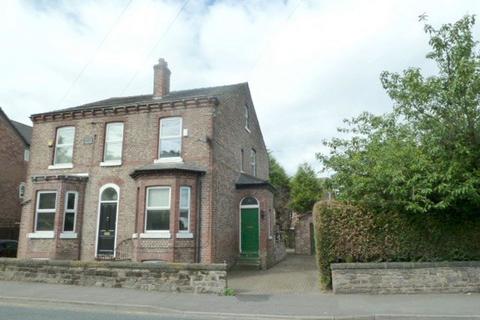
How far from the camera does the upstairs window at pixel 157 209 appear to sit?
16.4 m

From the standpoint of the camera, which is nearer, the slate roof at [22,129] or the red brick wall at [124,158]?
the red brick wall at [124,158]

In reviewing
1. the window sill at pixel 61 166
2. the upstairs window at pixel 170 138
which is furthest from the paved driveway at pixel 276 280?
the window sill at pixel 61 166

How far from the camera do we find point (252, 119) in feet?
80.2

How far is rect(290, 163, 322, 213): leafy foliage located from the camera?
3344 centimetres

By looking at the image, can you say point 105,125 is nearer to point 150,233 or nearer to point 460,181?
point 150,233

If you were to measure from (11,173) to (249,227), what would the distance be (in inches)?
695

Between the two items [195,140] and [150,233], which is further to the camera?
[195,140]

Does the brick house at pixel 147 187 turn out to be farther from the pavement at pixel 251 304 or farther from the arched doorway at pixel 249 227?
the pavement at pixel 251 304

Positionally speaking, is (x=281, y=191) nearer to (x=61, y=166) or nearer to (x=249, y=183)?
(x=249, y=183)

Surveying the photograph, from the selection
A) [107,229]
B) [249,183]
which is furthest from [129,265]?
[249,183]

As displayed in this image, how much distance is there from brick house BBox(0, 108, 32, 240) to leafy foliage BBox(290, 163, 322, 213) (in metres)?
20.7

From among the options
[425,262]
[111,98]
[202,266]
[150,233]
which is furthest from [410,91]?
[111,98]

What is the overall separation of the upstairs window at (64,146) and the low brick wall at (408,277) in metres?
14.2

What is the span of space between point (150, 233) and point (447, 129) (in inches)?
447
